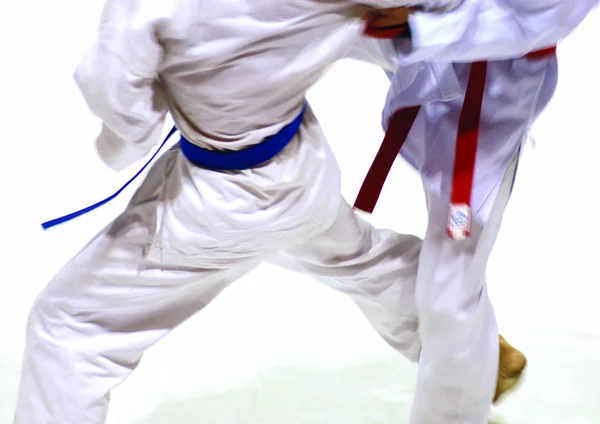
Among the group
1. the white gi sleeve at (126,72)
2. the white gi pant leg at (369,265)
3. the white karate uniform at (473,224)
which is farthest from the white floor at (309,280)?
the white gi sleeve at (126,72)

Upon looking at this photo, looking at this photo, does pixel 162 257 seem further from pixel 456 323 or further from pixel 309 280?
pixel 309 280

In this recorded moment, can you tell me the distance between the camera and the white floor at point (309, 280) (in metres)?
1.36

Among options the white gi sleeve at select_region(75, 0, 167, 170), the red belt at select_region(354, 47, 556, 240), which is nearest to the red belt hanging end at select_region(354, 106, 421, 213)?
the red belt at select_region(354, 47, 556, 240)

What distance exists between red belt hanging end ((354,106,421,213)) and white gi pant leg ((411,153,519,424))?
0.19ft

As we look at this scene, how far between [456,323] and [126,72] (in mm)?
459

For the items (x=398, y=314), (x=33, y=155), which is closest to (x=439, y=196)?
(x=398, y=314)

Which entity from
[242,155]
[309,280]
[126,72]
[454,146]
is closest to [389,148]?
[454,146]

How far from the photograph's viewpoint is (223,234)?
94cm

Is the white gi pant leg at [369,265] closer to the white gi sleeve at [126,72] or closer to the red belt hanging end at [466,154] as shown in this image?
the red belt hanging end at [466,154]

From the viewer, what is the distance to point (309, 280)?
1.64 meters

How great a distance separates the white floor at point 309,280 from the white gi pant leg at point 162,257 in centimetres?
28

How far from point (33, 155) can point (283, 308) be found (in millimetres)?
645

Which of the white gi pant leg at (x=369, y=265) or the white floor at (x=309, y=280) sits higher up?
the white gi pant leg at (x=369, y=265)

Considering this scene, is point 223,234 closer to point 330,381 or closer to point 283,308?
point 330,381
